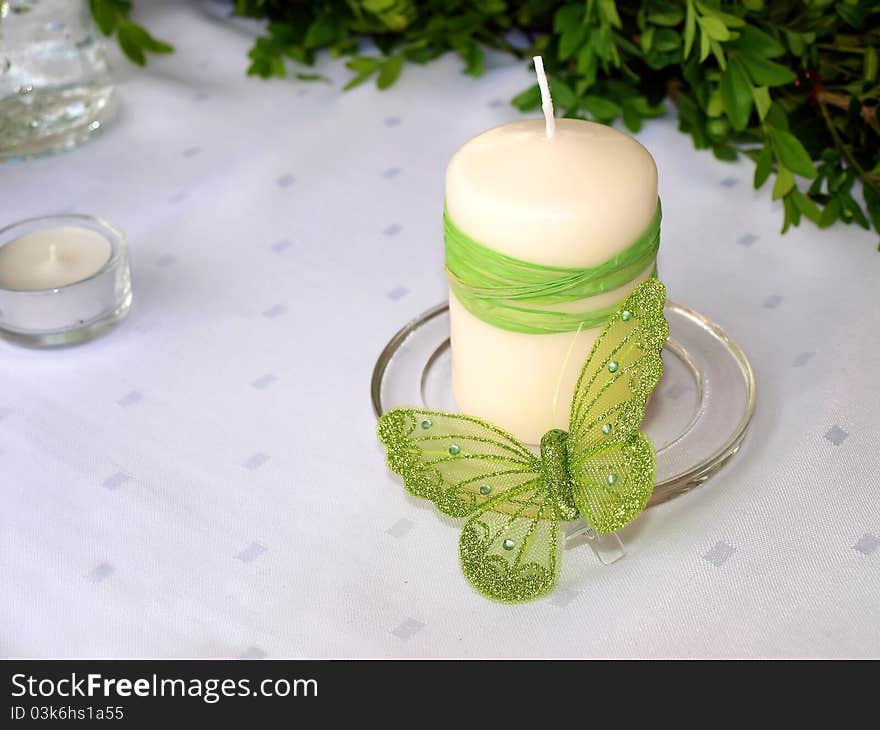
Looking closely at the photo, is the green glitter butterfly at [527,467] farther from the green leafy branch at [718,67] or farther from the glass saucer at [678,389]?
the green leafy branch at [718,67]

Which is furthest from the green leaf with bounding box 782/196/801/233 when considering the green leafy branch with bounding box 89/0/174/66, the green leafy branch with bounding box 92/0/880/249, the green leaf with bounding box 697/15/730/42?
the green leafy branch with bounding box 89/0/174/66

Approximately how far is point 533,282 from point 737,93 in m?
0.26

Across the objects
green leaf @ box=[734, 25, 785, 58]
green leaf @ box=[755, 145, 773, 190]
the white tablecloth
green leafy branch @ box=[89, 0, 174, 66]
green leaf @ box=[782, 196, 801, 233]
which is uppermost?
green leaf @ box=[734, 25, 785, 58]

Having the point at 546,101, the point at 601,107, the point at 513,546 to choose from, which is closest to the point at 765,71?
the point at 601,107

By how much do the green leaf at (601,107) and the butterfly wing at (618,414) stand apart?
0.97ft

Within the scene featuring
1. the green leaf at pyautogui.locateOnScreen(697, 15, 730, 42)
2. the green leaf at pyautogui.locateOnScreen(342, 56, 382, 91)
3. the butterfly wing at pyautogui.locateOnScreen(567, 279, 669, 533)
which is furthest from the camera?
the green leaf at pyautogui.locateOnScreen(342, 56, 382, 91)

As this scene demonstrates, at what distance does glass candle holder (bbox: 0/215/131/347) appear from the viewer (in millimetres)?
639

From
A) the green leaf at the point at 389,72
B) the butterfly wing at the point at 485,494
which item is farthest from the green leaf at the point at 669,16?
the butterfly wing at the point at 485,494

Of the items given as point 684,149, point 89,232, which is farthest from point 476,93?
point 89,232

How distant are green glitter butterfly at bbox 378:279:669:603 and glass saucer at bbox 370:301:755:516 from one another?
0.04 metres

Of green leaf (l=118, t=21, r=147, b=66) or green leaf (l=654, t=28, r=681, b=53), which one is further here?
green leaf (l=118, t=21, r=147, b=66)

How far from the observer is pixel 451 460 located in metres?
0.48

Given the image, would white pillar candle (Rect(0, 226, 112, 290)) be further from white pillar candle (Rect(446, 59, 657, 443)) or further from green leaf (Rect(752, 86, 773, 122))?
green leaf (Rect(752, 86, 773, 122))

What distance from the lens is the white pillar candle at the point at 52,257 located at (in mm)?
656
